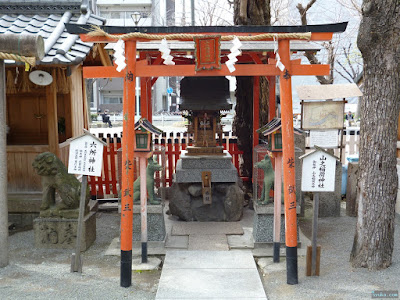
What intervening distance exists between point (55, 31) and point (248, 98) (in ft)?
14.9

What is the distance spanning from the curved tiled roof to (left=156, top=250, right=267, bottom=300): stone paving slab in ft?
11.9

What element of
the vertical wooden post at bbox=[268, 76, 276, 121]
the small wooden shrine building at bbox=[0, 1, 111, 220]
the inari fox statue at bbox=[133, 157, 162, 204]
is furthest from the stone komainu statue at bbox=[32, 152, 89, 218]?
the vertical wooden post at bbox=[268, 76, 276, 121]

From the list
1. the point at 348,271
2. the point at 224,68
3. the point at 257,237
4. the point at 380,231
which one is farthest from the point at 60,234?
the point at 380,231

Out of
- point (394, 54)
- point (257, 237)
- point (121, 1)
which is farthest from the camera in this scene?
point (121, 1)

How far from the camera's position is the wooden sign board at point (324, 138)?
8.30m

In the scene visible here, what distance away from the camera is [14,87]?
7.59m

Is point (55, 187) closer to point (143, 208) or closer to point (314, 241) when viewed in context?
point (143, 208)

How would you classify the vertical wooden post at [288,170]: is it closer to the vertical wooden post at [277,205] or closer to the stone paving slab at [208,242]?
the vertical wooden post at [277,205]

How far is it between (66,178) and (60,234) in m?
0.91

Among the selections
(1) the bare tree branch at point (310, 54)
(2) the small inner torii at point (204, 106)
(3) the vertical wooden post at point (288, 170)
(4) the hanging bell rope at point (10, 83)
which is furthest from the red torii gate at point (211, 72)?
(1) the bare tree branch at point (310, 54)

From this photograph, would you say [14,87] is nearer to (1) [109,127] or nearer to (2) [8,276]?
(2) [8,276]

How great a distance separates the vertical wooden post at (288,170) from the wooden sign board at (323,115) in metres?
3.49

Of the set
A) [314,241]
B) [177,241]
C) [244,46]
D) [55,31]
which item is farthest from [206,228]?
[55,31]

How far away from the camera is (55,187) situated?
21.0ft
